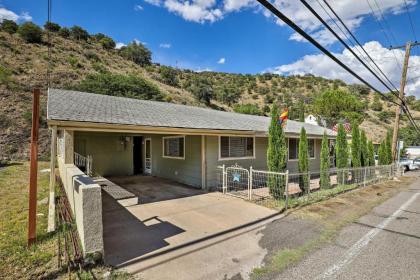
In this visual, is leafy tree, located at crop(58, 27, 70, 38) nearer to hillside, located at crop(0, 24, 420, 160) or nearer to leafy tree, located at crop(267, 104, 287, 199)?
hillside, located at crop(0, 24, 420, 160)

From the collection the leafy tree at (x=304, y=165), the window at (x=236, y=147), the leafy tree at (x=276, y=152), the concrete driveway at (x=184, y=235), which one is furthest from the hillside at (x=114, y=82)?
the leafy tree at (x=304, y=165)

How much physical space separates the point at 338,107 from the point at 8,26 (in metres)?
48.2

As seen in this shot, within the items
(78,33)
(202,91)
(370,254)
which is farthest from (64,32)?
(370,254)

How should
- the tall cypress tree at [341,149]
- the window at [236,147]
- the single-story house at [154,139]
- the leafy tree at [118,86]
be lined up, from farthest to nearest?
1. the leafy tree at [118,86]
2. the tall cypress tree at [341,149]
3. the window at [236,147]
4. the single-story house at [154,139]

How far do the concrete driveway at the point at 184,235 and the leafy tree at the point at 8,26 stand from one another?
40.8m

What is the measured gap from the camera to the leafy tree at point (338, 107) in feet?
105

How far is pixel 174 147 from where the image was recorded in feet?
37.0

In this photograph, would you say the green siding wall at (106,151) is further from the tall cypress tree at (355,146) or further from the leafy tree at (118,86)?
the leafy tree at (118,86)

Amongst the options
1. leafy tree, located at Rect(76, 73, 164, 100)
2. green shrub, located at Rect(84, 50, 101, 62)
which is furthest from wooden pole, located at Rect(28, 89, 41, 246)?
green shrub, located at Rect(84, 50, 101, 62)

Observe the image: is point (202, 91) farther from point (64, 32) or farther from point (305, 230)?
point (305, 230)

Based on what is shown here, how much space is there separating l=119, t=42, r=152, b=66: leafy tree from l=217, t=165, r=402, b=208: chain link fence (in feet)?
149

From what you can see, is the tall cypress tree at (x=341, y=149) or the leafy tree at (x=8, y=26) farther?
the leafy tree at (x=8, y=26)

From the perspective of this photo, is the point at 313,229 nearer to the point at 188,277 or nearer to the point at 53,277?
the point at 188,277

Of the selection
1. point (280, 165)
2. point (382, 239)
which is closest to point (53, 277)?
point (382, 239)
